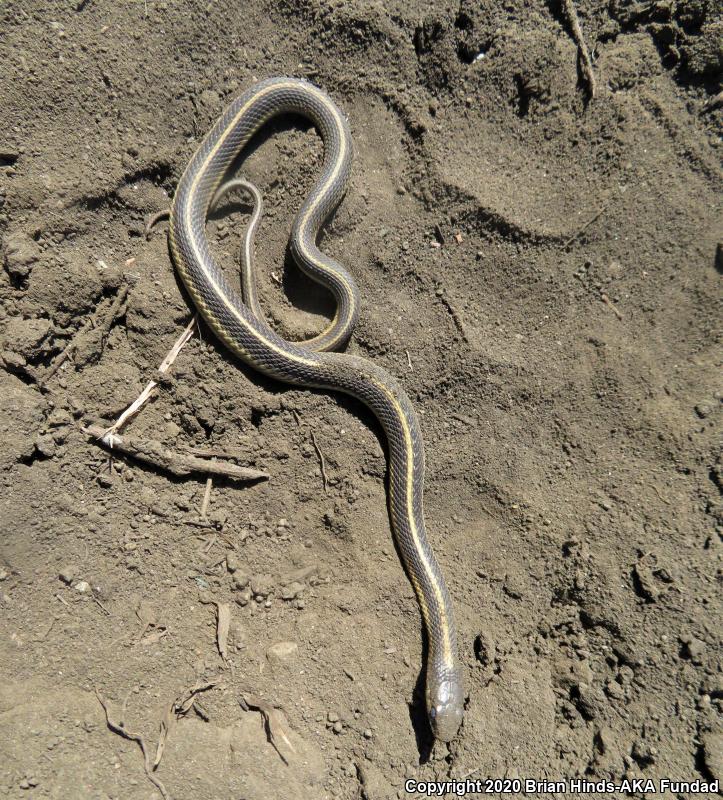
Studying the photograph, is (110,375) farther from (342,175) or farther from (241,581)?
(342,175)

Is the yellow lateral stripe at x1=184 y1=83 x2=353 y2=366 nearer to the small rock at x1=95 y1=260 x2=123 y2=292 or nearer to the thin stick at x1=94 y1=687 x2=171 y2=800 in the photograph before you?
the small rock at x1=95 y1=260 x2=123 y2=292

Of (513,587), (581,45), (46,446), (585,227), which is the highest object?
(581,45)

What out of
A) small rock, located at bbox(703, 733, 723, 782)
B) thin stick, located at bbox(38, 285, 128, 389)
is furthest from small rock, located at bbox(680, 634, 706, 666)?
thin stick, located at bbox(38, 285, 128, 389)

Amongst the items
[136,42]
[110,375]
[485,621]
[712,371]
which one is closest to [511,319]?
[712,371]

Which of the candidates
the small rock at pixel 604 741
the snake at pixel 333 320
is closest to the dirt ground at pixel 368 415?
the small rock at pixel 604 741

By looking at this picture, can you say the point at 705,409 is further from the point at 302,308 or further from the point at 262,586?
the point at 262,586

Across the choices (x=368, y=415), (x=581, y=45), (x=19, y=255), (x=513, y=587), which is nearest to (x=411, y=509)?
(x=368, y=415)

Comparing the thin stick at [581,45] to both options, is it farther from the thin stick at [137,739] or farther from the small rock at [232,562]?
the thin stick at [137,739]
